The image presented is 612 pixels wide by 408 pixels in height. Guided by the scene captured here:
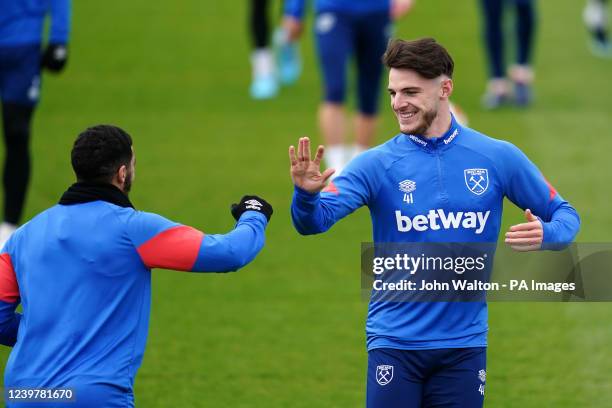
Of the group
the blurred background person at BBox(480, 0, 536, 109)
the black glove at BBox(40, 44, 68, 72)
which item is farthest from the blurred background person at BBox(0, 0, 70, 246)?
the blurred background person at BBox(480, 0, 536, 109)

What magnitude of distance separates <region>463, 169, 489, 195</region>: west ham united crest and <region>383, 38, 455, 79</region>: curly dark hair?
1.42 feet

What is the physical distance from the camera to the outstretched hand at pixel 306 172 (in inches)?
192

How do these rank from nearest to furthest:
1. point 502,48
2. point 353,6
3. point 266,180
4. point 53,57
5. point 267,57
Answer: point 53,57
point 353,6
point 266,180
point 502,48
point 267,57

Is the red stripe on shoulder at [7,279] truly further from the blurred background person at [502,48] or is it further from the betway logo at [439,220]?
the blurred background person at [502,48]

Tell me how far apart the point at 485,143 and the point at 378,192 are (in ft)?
1.68

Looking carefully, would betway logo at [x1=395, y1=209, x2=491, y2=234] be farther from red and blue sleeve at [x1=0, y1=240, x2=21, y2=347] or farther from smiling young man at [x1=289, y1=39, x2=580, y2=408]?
red and blue sleeve at [x1=0, y1=240, x2=21, y2=347]

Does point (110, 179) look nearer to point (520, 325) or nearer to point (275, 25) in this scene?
point (520, 325)

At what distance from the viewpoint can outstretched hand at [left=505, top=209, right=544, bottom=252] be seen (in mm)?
4895

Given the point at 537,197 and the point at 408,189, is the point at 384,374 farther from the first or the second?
the point at 537,197

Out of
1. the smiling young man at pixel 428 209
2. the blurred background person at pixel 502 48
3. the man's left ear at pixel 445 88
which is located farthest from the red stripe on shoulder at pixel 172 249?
the blurred background person at pixel 502 48

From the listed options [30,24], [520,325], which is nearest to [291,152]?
[520,325]

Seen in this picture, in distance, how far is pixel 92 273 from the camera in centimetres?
471

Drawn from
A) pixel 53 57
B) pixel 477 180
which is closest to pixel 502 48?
pixel 53 57

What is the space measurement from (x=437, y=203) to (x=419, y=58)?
61 cm
